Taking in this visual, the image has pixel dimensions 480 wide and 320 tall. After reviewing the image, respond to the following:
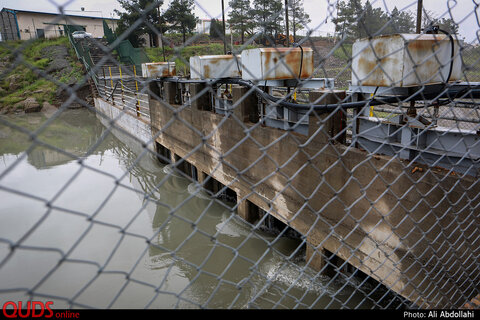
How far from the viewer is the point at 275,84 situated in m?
4.80

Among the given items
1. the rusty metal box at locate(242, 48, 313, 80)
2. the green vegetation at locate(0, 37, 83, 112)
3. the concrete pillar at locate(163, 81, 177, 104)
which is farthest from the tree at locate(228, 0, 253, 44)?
the green vegetation at locate(0, 37, 83, 112)

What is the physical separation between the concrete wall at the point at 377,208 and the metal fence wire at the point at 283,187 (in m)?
0.02

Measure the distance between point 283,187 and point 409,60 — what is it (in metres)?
3.00

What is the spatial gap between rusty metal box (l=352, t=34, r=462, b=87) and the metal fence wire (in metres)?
0.01

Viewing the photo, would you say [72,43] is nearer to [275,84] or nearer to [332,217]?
[275,84]

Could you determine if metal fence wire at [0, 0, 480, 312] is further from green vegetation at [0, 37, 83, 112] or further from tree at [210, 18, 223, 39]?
green vegetation at [0, 37, 83, 112]

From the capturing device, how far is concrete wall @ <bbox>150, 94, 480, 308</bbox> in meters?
2.35

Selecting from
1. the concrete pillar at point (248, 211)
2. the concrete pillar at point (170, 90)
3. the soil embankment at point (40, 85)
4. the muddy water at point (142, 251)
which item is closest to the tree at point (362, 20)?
the muddy water at point (142, 251)

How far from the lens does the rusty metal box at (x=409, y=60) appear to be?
196cm

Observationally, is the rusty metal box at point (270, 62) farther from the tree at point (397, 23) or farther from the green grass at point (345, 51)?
the green grass at point (345, 51)

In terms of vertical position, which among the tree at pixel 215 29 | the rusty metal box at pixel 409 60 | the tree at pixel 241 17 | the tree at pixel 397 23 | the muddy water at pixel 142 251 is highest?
the tree at pixel 241 17

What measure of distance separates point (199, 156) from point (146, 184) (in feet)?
7.89

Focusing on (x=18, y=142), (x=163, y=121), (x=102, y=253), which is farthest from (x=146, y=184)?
(x=18, y=142)

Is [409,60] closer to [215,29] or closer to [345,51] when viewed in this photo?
[345,51]
